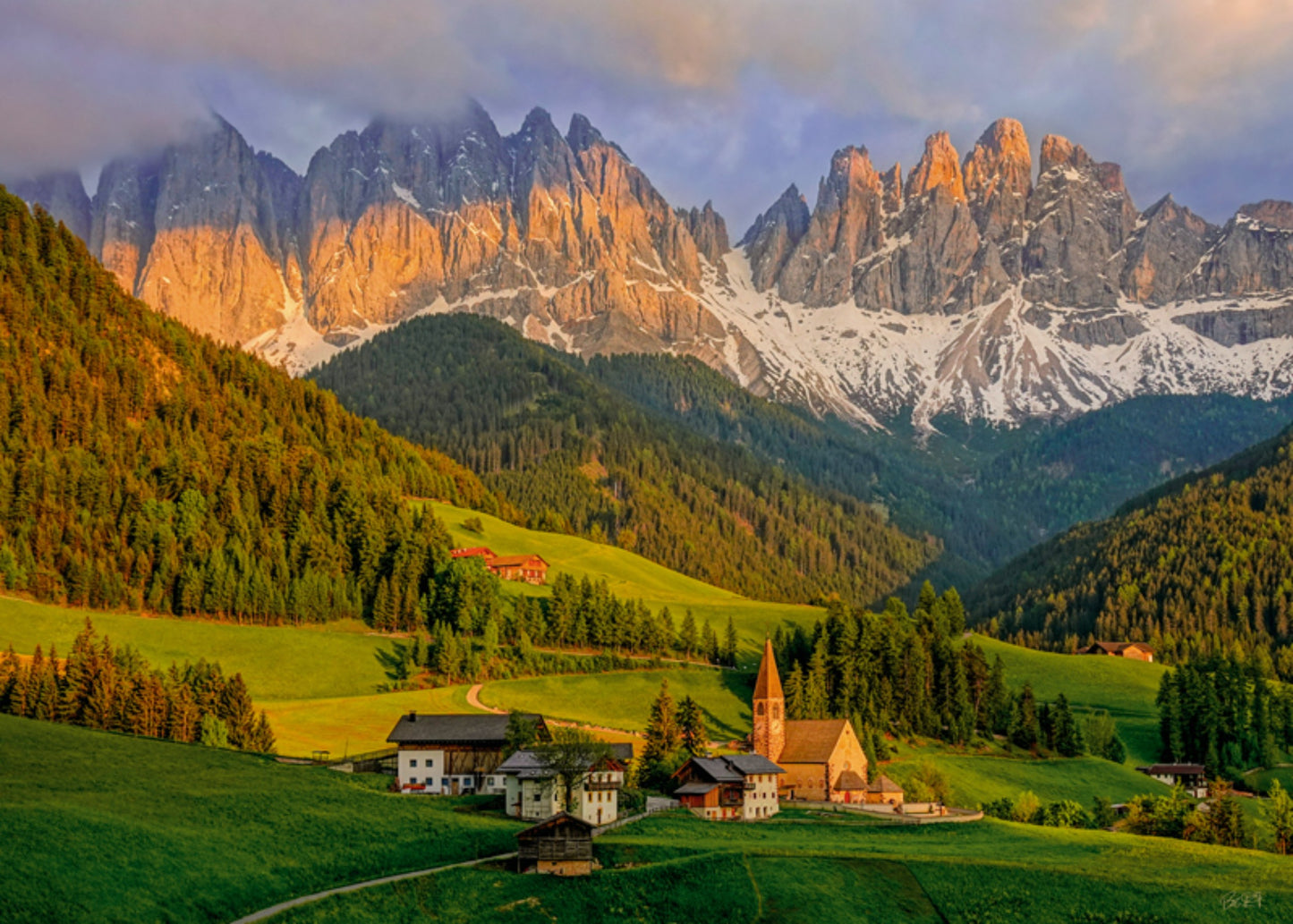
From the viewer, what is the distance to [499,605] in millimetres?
159875

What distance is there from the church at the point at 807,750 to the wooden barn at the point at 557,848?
138 feet

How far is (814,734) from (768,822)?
22614 mm

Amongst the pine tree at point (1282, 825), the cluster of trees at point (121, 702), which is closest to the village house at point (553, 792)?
the cluster of trees at point (121, 702)

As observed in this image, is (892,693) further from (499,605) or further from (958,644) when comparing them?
(499,605)

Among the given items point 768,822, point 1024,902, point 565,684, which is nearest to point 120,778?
point 768,822

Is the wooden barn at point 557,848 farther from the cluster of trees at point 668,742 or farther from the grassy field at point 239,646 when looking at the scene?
the grassy field at point 239,646

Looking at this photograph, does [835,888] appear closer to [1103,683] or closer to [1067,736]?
[1067,736]

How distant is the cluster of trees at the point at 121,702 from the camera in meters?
94.2

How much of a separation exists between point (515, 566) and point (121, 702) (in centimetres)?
9816

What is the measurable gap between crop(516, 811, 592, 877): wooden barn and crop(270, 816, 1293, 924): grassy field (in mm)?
1076

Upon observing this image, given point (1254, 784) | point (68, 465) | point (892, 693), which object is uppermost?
point (68, 465)

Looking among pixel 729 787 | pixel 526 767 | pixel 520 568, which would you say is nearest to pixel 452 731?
pixel 526 767

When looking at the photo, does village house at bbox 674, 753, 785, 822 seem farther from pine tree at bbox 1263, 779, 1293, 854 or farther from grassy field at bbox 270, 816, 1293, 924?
pine tree at bbox 1263, 779, 1293, 854

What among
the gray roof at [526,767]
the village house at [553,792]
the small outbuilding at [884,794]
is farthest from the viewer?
the small outbuilding at [884,794]
